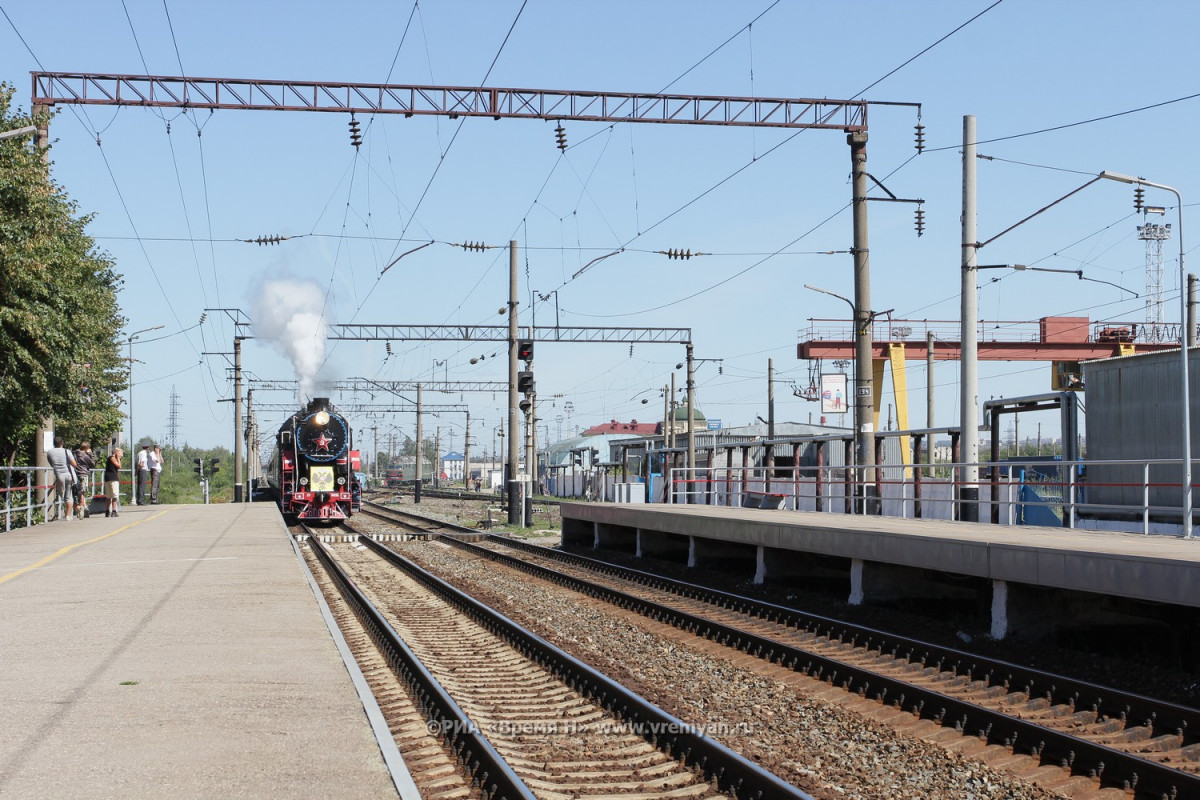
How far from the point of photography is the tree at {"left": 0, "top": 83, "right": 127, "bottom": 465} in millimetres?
21938

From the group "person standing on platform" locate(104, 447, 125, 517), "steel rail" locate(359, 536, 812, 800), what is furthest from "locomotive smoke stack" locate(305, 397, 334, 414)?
"steel rail" locate(359, 536, 812, 800)

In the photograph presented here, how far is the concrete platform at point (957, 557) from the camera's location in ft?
33.3

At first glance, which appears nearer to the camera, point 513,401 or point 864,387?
point 864,387

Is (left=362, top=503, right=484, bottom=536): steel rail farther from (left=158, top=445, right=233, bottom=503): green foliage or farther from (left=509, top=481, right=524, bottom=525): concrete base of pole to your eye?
(left=158, top=445, right=233, bottom=503): green foliage

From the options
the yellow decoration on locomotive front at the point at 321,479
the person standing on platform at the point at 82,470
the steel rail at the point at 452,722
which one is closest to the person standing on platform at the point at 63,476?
the person standing on platform at the point at 82,470

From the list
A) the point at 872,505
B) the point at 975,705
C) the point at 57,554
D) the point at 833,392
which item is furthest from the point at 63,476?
the point at 833,392

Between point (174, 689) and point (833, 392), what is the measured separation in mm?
36282

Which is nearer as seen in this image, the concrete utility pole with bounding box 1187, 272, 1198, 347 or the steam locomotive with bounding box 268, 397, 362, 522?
the concrete utility pole with bounding box 1187, 272, 1198, 347

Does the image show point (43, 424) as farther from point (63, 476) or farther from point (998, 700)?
point (998, 700)

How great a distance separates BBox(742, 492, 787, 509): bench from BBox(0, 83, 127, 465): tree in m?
15.2

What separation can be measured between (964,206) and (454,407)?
7336 cm

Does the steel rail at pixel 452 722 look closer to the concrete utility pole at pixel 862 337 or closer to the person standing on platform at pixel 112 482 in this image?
the concrete utility pole at pixel 862 337

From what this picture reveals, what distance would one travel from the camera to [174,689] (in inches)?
331

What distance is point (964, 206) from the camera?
1967cm
